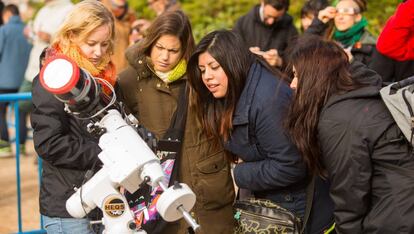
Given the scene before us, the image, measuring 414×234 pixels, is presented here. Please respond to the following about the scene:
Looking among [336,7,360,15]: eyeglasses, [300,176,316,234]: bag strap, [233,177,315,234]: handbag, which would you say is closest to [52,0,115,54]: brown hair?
→ [233,177,315,234]: handbag

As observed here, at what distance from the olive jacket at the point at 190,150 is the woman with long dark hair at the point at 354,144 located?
79 centimetres

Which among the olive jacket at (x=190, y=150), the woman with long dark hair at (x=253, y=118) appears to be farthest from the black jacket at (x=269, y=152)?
the olive jacket at (x=190, y=150)

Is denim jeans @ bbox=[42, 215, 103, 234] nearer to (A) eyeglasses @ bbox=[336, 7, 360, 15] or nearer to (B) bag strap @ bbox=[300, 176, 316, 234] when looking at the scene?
(B) bag strap @ bbox=[300, 176, 316, 234]

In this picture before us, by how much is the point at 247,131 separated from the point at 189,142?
0.50 metres

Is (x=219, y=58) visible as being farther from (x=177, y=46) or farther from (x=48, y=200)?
(x=48, y=200)

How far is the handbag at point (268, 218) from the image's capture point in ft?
12.9

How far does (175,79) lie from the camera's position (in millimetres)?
4363

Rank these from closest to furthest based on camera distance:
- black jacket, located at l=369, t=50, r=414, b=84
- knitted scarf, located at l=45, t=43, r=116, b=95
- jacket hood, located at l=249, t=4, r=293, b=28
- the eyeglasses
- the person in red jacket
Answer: knitted scarf, located at l=45, t=43, r=116, b=95 → the person in red jacket → black jacket, located at l=369, t=50, r=414, b=84 → the eyeglasses → jacket hood, located at l=249, t=4, r=293, b=28

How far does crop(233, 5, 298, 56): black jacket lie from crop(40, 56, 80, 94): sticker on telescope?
4292 millimetres

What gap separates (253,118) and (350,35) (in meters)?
2.70

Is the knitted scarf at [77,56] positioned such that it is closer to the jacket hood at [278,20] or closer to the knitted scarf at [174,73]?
the knitted scarf at [174,73]

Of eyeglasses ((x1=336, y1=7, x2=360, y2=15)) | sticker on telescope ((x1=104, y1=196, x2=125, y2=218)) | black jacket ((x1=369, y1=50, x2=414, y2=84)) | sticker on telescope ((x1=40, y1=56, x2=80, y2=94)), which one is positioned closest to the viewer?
sticker on telescope ((x1=40, y1=56, x2=80, y2=94))

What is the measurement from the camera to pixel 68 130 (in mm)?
3799

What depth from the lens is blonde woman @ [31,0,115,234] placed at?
3.69 meters
